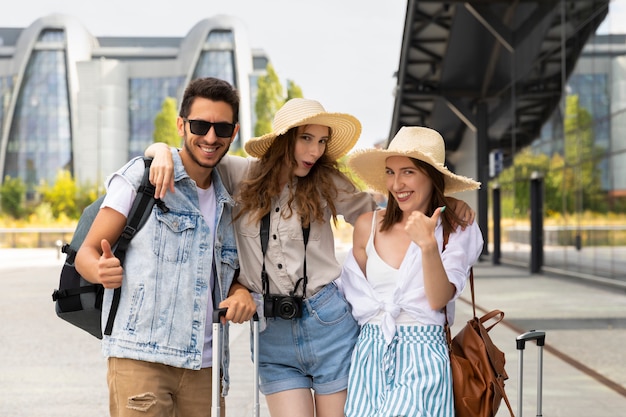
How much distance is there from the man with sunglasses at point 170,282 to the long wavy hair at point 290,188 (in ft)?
0.63

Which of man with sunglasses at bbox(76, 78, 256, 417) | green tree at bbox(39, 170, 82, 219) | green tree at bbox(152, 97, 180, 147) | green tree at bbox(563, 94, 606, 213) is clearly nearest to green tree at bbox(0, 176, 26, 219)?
green tree at bbox(39, 170, 82, 219)

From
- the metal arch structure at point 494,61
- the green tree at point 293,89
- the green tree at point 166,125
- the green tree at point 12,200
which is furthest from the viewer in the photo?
the green tree at point 166,125

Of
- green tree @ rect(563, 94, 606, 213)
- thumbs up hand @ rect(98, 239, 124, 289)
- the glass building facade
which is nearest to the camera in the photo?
thumbs up hand @ rect(98, 239, 124, 289)

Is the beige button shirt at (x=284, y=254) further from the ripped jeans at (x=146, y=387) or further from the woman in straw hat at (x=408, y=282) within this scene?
the ripped jeans at (x=146, y=387)

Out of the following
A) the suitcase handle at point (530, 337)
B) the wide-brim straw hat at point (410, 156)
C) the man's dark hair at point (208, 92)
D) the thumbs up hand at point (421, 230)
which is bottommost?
the suitcase handle at point (530, 337)

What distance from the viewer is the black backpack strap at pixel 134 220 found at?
9.16 ft

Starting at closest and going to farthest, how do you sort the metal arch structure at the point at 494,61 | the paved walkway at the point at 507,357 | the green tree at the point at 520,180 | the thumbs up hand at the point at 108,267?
the thumbs up hand at the point at 108,267, the paved walkway at the point at 507,357, the metal arch structure at the point at 494,61, the green tree at the point at 520,180

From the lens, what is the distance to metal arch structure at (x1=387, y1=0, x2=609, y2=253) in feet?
67.2


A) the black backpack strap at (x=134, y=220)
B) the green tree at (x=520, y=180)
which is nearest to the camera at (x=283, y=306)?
the black backpack strap at (x=134, y=220)

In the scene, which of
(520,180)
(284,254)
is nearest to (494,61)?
(520,180)

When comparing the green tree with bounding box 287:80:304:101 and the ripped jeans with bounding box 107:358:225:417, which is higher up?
the green tree with bounding box 287:80:304:101

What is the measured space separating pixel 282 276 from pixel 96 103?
90.6 m

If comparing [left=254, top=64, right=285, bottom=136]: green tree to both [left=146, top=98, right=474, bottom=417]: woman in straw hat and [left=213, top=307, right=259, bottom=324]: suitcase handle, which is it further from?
[left=213, top=307, right=259, bottom=324]: suitcase handle

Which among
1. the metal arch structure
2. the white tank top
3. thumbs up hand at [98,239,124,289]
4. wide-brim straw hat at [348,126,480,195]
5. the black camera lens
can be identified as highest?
the metal arch structure
